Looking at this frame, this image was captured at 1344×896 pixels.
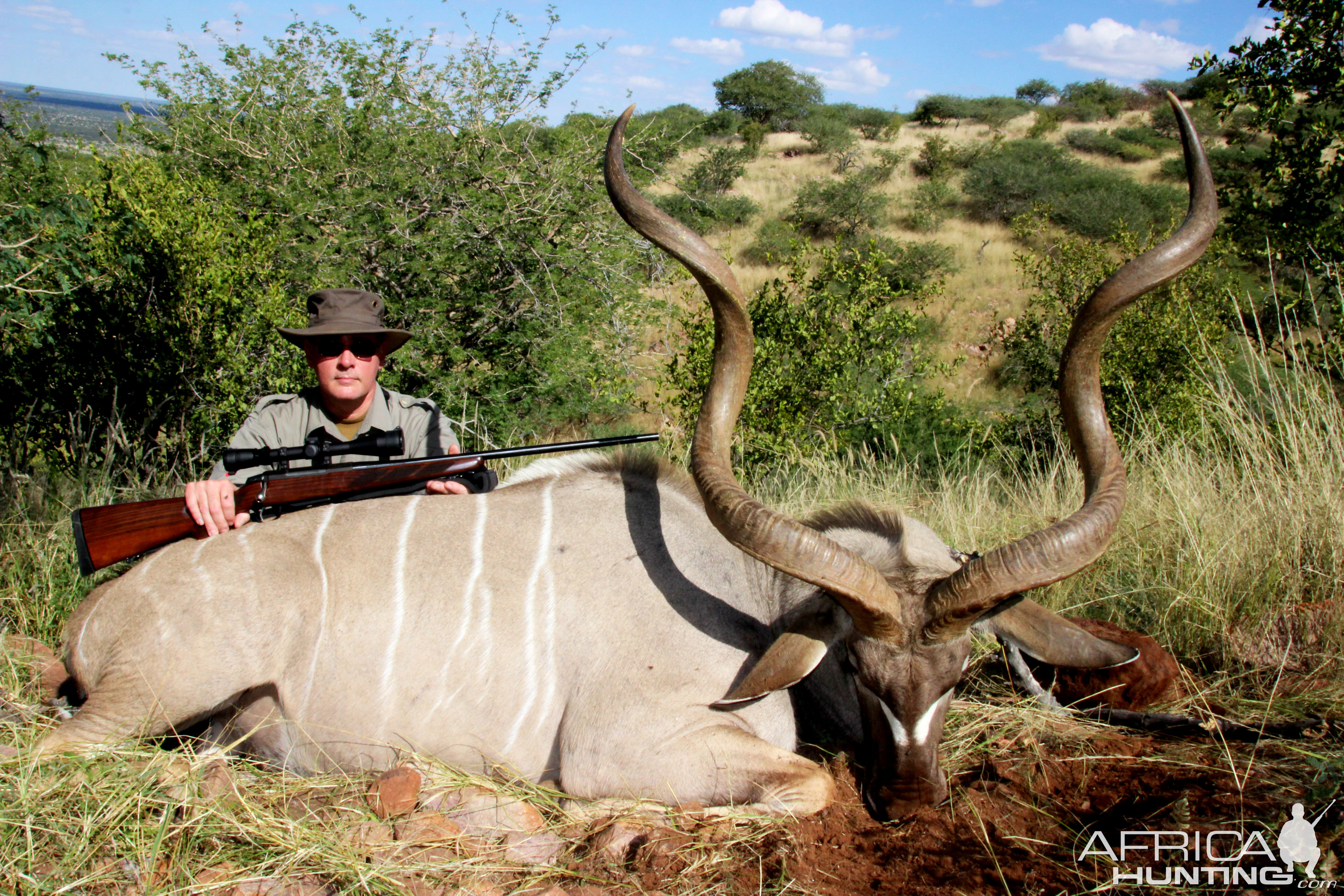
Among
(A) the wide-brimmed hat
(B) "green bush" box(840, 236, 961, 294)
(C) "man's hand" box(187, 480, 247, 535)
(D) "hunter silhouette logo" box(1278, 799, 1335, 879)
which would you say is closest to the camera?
(D) "hunter silhouette logo" box(1278, 799, 1335, 879)

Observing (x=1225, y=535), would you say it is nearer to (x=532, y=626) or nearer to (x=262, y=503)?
(x=532, y=626)

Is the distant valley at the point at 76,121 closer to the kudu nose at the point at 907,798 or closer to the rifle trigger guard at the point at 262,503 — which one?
the rifle trigger guard at the point at 262,503

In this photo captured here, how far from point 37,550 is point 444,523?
2.33 metres

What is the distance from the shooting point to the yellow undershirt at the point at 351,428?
394 centimetres

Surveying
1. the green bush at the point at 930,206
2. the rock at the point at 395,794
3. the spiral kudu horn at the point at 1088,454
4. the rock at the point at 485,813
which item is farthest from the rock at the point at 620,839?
the green bush at the point at 930,206

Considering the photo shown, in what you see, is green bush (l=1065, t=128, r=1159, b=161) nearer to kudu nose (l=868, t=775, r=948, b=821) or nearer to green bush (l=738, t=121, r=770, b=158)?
green bush (l=738, t=121, r=770, b=158)

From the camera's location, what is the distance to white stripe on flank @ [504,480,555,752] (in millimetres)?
2984

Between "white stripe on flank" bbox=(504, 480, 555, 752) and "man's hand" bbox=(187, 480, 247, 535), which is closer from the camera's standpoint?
"white stripe on flank" bbox=(504, 480, 555, 752)

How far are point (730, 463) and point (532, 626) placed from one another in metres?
0.88

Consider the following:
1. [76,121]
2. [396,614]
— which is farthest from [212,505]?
[76,121]

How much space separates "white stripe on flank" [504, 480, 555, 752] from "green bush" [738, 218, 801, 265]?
1602cm

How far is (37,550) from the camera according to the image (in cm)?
414

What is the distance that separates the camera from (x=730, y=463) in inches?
118

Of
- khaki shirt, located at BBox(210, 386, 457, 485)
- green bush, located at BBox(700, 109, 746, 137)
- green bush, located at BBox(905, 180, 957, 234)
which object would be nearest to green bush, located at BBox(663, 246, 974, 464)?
khaki shirt, located at BBox(210, 386, 457, 485)
